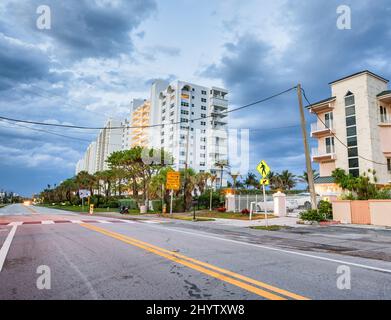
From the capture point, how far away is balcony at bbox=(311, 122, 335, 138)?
37.8m

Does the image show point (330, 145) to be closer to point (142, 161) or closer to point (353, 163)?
point (353, 163)

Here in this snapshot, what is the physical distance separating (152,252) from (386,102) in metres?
38.5

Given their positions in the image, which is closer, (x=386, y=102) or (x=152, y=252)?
(x=152, y=252)

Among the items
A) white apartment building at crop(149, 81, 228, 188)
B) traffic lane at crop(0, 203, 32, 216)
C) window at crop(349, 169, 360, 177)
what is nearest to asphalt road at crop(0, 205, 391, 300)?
traffic lane at crop(0, 203, 32, 216)

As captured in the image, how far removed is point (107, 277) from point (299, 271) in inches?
139

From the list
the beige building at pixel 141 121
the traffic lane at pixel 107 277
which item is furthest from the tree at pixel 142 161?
the beige building at pixel 141 121

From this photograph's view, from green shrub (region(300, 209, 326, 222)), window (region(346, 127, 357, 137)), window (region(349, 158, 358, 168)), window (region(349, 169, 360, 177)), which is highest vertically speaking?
window (region(346, 127, 357, 137))

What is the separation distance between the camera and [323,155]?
125 ft

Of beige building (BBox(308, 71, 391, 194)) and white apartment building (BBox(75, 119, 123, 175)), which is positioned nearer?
beige building (BBox(308, 71, 391, 194))

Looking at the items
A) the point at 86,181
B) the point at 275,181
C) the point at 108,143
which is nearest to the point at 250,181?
the point at 275,181

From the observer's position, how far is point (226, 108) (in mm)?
107188

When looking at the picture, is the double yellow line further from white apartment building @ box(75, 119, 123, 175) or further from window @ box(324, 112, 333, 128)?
white apartment building @ box(75, 119, 123, 175)
